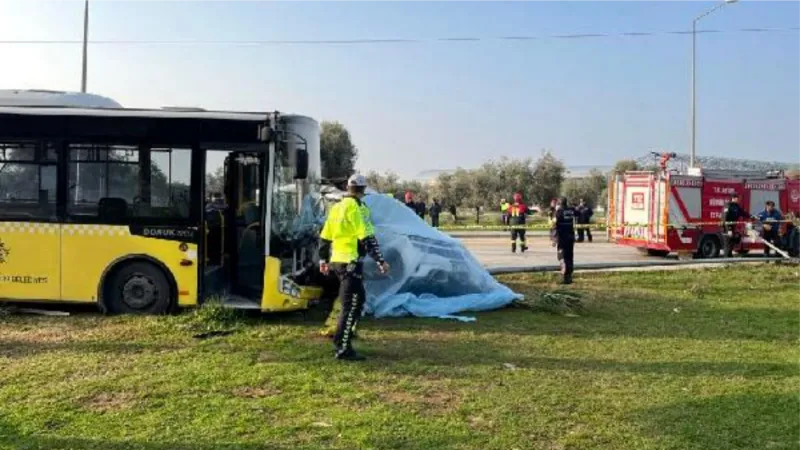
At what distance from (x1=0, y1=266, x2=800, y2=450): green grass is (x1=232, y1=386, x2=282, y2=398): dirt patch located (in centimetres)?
3

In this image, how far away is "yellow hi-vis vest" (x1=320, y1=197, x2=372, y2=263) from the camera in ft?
25.4

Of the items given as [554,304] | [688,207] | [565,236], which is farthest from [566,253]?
[688,207]

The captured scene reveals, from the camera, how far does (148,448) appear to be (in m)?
5.01

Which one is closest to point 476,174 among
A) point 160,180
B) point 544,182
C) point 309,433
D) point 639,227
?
point 544,182

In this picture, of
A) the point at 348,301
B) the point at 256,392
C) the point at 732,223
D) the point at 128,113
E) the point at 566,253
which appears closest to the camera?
the point at 256,392

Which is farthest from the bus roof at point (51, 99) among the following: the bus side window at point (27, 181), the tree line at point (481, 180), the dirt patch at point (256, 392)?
the tree line at point (481, 180)

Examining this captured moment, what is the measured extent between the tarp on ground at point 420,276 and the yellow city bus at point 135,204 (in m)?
1.19

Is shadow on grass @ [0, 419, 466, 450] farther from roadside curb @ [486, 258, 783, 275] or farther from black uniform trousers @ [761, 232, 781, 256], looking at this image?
black uniform trousers @ [761, 232, 781, 256]

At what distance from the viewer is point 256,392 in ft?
21.0

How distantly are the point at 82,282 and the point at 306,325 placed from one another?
3022mm

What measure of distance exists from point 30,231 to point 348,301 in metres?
4.97

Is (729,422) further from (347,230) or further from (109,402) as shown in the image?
(109,402)

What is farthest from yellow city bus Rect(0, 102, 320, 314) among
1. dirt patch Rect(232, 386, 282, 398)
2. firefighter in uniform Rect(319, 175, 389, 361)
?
dirt patch Rect(232, 386, 282, 398)

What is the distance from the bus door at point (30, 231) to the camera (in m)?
9.95
